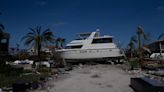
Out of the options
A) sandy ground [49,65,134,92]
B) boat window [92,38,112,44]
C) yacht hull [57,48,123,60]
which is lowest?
sandy ground [49,65,134,92]

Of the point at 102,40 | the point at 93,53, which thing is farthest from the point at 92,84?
the point at 102,40

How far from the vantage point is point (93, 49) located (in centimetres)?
4009

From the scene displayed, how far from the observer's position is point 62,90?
45.3ft

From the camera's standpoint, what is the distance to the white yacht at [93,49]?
3997cm

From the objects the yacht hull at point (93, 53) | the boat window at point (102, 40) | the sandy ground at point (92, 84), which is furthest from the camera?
the boat window at point (102, 40)

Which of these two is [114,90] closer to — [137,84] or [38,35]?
[137,84]

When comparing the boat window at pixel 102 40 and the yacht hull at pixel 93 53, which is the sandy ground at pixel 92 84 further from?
the boat window at pixel 102 40

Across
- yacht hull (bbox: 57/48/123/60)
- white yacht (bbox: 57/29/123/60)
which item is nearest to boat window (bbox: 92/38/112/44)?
white yacht (bbox: 57/29/123/60)

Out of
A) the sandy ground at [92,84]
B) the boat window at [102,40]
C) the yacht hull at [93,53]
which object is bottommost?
the sandy ground at [92,84]

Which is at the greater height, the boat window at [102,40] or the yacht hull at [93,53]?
the boat window at [102,40]

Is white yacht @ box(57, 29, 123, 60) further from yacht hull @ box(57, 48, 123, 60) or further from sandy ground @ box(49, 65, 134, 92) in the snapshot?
sandy ground @ box(49, 65, 134, 92)

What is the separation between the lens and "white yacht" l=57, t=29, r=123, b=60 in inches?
1574

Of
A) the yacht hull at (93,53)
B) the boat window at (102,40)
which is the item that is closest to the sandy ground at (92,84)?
the yacht hull at (93,53)

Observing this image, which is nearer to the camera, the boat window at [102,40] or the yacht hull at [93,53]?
the yacht hull at [93,53]
